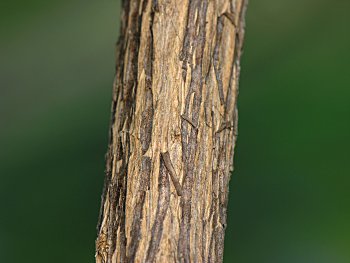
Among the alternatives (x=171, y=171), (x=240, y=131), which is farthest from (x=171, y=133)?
(x=240, y=131)

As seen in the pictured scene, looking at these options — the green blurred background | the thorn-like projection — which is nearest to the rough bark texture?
the thorn-like projection

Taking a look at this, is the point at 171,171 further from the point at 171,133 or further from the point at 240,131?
the point at 240,131

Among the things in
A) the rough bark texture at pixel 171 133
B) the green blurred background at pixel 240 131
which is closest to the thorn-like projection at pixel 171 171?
the rough bark texture at pixel 171 133

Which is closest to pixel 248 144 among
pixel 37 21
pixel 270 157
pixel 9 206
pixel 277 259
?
pixel 270 157

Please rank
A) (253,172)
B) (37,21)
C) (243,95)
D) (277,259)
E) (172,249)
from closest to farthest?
(172,249) → (277,259) → (253,172) → (243,95) → (37,21)

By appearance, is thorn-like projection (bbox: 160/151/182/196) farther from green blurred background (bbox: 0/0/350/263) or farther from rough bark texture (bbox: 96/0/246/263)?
green blurred background (bbox: 0/0/350/263)

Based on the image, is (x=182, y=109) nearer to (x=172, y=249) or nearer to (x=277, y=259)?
(x=172, y=249)
